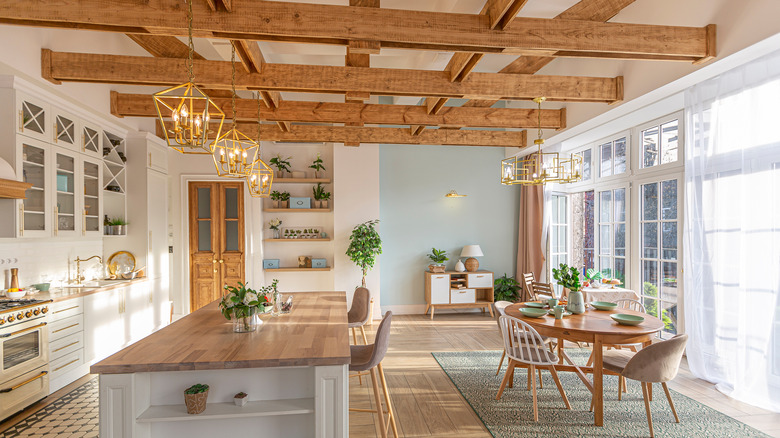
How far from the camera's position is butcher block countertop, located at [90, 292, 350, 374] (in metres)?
2.07

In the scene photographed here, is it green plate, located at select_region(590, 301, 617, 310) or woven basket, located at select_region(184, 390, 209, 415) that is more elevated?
green plate, located at select_region(590, 301, 617, 310)

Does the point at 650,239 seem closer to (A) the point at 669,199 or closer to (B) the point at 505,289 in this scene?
(A) the point at 669,199

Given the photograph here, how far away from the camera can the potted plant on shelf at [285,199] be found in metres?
6.88

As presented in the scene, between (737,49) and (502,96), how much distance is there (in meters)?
1.75

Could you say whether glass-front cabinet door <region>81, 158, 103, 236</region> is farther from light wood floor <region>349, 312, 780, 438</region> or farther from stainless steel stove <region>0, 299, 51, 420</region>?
light wood floor <region>349, 312, 780, 438</region>

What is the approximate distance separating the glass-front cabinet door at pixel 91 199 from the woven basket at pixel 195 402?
3.39 m

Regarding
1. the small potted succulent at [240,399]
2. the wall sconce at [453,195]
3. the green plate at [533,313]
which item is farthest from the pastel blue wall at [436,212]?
the small potted succulent at [240,399]

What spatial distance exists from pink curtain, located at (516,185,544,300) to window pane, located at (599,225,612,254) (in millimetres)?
836

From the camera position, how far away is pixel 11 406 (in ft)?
10.4

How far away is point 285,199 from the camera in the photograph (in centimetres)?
693

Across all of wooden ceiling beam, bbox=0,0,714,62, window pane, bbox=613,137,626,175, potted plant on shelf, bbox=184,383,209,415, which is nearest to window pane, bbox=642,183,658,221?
window pane, bbox=613,137,626,175

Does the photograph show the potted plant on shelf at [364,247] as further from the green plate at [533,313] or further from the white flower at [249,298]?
the white flower at [249,298]

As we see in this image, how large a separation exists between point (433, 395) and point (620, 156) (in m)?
4.18

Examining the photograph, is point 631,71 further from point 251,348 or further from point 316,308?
point 251,348
